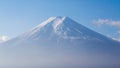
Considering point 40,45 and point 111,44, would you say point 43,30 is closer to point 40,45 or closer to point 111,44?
point 40,45

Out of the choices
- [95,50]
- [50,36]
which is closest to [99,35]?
[95,50]

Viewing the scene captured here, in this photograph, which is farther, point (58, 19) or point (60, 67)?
point (58, 19)

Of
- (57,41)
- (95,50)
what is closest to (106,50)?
(95,50)

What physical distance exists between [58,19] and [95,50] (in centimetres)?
1117

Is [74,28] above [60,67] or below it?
above

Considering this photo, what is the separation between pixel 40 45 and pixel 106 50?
1548cm

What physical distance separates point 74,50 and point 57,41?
424 cm

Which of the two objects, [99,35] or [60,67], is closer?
[60,67]

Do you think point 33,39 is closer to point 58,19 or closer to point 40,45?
point 40,45

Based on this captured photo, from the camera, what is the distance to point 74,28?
11850 centimetres

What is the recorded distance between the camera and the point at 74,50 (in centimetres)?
11600

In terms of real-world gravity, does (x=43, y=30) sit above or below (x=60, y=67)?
above

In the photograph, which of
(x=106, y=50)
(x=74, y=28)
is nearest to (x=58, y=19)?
(x=74, y=28)

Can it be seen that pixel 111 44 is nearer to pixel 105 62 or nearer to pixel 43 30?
pixel 105 62
